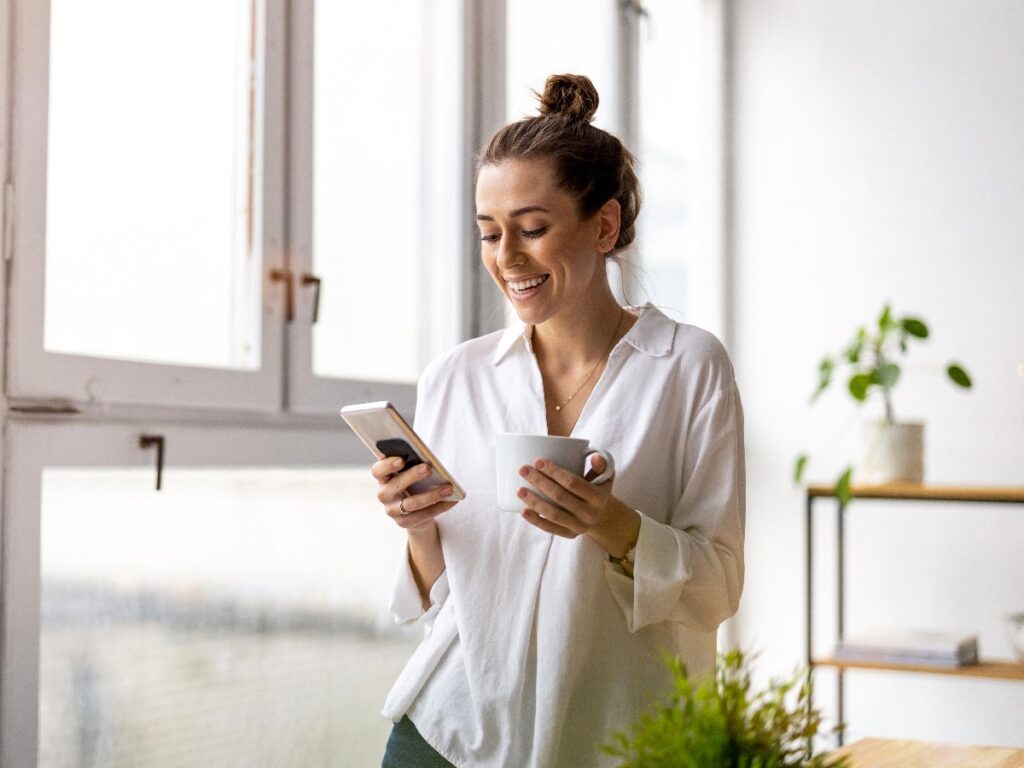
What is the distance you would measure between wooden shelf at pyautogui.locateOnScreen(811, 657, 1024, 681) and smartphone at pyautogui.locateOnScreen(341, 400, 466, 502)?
1.96 metres

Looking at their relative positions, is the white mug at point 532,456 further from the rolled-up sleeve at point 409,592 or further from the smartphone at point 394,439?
the rolled-up sleeve at point 409,592

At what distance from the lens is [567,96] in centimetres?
157

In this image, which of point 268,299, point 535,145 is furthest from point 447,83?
point 535,145

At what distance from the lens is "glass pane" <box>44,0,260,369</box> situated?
177 centimetres

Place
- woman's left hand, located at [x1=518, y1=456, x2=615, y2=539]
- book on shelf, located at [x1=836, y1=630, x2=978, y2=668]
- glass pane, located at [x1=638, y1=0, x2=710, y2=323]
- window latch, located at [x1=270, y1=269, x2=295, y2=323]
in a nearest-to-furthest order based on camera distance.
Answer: woman's left hand, located at [x1=518, y1=456, x2=615, y2=539] → window latch, located at [x1=270, y1=269, x2=295, y2=323] → book on shelf, located at [x1=836, y1=630, x2=978, y2=668] → glass pane, located at [x1=638, y1=0, x2=710, y2=323]

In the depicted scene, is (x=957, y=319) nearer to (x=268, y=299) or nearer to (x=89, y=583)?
(x=268, y=299)

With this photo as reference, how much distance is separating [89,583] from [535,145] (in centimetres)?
87

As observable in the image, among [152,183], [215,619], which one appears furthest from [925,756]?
[152,183]

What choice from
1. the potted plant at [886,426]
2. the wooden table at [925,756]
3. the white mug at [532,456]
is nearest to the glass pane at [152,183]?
the white mug at [532,456]

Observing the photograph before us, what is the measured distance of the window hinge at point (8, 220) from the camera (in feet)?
5.30

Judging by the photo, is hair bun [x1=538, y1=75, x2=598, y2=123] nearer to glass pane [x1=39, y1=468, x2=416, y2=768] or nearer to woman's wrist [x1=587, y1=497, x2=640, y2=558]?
woman's wrist [x1=587, y1=497, x2=640, y2=558]

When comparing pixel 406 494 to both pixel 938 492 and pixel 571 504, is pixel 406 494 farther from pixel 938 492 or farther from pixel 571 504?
pixel 938 492

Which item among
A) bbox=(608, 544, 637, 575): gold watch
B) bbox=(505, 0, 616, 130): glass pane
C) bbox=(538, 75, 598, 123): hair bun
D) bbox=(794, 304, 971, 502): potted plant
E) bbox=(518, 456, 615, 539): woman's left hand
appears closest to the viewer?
bbox=(518, 456, 615, 539): woman's left hand

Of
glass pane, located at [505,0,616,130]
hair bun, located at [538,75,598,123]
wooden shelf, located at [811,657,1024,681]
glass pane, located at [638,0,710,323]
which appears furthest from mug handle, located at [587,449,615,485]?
glass pane, located at [638,0,710,323]
